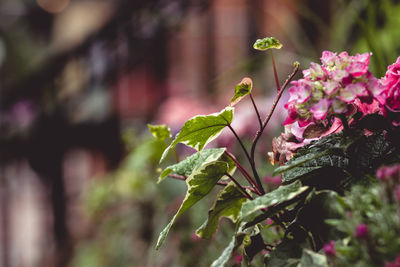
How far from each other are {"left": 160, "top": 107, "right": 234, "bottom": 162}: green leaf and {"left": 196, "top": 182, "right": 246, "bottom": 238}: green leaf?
0.23ft

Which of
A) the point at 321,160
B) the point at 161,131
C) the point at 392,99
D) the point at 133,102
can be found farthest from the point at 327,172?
the point at 133,102

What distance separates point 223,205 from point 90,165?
501 cm

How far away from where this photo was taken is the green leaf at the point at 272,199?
483mm

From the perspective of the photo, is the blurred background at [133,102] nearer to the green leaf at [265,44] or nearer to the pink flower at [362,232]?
the green leaf at [265,44]

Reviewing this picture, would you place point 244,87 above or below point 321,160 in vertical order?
above

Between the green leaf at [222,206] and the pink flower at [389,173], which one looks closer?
the pink flower at [389,173]

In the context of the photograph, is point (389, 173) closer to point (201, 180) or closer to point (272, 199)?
point (272, 199)

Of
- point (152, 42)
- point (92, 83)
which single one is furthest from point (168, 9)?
point (92, 83)

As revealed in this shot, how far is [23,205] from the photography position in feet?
19.9

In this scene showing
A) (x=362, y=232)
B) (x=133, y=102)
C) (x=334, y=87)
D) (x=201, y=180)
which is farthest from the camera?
(x=133, y=102)

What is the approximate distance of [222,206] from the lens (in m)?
0.62

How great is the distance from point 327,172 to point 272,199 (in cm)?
12

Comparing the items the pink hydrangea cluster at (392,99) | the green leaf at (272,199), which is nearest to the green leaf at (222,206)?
the green leaf at (272,199)

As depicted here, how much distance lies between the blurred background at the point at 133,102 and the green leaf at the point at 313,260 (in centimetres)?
37
